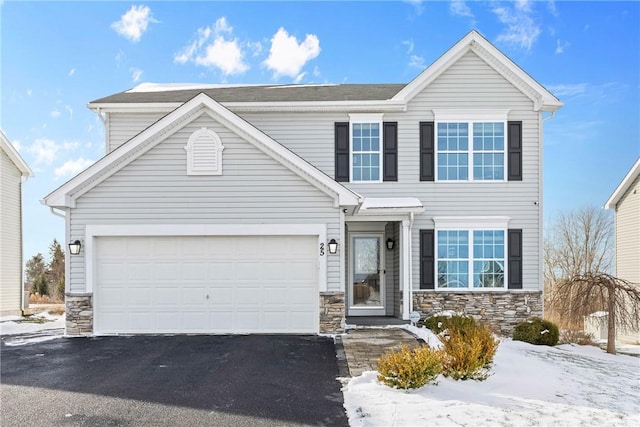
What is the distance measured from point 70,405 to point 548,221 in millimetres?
27906

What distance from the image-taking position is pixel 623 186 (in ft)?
59.9

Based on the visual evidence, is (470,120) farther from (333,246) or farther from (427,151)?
(333,246)

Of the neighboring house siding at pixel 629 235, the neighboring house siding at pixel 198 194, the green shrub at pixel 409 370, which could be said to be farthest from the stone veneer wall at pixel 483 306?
the neighboring house siding at pixel 629 235

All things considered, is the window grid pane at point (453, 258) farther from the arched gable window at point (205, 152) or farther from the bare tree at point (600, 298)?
the arched gable window at point (205, 152)

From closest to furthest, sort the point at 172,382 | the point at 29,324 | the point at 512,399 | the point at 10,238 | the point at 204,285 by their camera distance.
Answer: the point at 512,399 → the point at 172,382 → the point at 204,285 → the point at 29,324 → the point at 10,238

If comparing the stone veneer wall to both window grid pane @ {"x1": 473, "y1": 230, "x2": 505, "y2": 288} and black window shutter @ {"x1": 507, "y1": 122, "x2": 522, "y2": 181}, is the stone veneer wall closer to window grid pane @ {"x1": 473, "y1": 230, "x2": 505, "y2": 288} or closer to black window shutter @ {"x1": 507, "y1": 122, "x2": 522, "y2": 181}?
window grid pane @ {"x1": 473, "y1": 230, "x2": 505, "y2": 288}

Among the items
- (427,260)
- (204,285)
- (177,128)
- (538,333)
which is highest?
(177,128)

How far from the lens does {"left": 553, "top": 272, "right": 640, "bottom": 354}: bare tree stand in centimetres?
1105

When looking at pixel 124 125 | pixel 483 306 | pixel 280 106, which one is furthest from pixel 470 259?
pixel 124 125

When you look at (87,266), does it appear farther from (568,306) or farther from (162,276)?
(568,306)

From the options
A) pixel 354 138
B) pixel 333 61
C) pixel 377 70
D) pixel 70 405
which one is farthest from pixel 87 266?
pixel 377 70

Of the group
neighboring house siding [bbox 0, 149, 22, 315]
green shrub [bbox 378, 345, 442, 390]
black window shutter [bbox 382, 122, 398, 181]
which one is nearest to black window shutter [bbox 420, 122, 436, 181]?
black window shutter [bbox 382, 122, 398, 181]

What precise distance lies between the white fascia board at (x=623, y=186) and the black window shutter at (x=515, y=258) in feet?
22.7

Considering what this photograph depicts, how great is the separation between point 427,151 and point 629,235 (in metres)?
9.94
